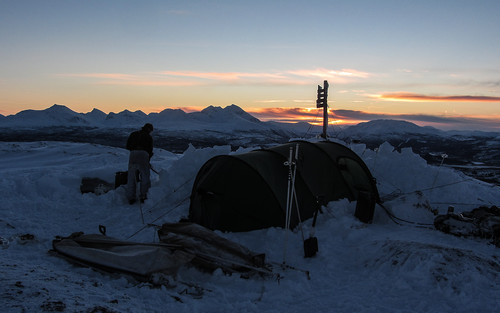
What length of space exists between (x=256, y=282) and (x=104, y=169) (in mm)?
9954

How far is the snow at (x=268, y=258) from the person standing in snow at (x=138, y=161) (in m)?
0.39

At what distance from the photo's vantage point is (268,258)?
256 inches

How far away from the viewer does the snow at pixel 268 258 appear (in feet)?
13.7

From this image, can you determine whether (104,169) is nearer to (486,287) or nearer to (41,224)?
(41,224)

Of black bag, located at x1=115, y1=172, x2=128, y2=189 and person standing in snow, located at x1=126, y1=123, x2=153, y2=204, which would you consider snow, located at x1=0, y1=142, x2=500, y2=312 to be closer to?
person standing in snow, located at x1=126, y1=123, x2=153, y2=204

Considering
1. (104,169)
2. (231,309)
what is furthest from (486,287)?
(104,169)

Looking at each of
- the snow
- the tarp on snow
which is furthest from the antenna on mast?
the tarp on snow

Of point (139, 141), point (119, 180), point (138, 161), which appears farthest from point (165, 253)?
point (119, 180)

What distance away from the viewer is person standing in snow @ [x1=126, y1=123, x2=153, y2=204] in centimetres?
1038

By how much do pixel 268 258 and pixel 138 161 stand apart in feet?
19.1

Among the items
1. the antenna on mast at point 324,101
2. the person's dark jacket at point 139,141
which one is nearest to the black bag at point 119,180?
the person's dark jacket at point 139,141

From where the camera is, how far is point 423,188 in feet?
38.2

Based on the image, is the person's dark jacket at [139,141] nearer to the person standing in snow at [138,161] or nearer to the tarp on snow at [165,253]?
the person standing in snow at [138,161]

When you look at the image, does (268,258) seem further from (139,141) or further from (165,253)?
(139,141)
